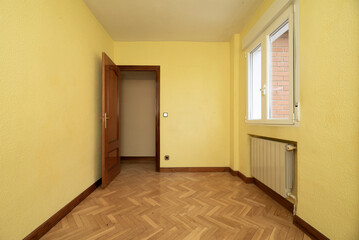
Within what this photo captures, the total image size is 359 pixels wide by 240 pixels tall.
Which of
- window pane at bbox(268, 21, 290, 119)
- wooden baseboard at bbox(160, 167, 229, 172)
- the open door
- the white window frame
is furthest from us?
wooden baseboard at bbox(160, 167, 229, 172)

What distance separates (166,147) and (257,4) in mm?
2710

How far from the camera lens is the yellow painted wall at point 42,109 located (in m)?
1.28

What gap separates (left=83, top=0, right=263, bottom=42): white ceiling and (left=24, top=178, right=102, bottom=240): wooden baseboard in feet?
8.18

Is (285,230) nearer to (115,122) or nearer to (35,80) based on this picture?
(35,80)

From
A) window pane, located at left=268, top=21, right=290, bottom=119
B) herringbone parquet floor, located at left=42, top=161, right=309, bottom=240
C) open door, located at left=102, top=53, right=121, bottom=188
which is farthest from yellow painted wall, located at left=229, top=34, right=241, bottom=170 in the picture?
open door, located at left=102, top=53, right=121, bottom=188

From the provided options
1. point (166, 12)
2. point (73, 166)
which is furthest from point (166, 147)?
point (166, 12)

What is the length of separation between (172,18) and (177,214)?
267cm

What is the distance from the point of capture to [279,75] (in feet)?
6.86

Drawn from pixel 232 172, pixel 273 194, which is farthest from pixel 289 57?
pixel 232 172

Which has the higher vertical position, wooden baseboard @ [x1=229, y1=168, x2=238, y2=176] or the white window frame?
the white window frame

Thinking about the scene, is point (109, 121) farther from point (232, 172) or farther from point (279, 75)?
point (279, 75)

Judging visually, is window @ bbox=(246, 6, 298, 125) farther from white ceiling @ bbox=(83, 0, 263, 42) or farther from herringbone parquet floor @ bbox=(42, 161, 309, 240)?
herringbone parquet floor @ bbox=(42, 161, 309, 240)

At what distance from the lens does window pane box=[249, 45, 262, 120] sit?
2.73m

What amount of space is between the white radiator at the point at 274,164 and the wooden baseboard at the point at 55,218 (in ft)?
7.66
